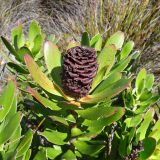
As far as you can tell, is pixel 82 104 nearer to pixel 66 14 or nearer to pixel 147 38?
pixel 147 38

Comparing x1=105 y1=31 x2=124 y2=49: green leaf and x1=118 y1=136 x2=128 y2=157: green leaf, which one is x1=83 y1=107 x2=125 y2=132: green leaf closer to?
x1=118 y1=136 x2=128 y2=157: green leaf

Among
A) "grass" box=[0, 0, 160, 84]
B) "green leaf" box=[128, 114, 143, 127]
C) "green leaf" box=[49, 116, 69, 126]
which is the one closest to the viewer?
"green leaf" box=[49, 116, 69, 126]

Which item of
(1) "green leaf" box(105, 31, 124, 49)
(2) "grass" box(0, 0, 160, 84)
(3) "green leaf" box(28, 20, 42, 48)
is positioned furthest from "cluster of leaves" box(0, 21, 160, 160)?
(2) "grass" box(0, 0, 160, 84)

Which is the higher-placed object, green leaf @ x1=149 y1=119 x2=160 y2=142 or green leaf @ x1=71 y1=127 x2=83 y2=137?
green leaf @ x1=71 y1=127 x2=83 y2=137

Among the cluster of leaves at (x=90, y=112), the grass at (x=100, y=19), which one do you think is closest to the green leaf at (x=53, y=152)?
the cluster of leaves at (x=90, y=112)

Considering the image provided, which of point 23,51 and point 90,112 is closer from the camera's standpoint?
point 90,112

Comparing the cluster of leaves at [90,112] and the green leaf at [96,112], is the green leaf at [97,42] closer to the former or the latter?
the cluster of leaves at [90,112]

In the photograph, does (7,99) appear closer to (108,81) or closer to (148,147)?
(108,81)

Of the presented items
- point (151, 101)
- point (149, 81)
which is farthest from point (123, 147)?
point (149, 81)
